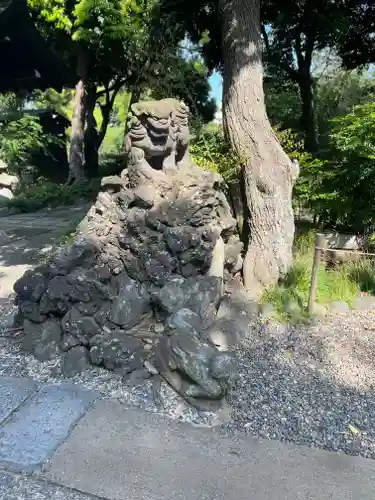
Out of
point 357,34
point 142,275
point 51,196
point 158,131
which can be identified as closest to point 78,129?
point 51,196

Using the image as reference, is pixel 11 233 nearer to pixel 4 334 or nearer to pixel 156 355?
pixel 4 334

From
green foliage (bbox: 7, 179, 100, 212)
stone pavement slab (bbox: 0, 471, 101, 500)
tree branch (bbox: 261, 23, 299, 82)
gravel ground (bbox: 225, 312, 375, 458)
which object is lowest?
stone pavement slab (bbox: 0, 471, 101, 500)

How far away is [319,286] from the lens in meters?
4.64

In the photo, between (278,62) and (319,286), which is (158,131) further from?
(278,62)

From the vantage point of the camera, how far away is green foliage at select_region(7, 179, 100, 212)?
445 inches

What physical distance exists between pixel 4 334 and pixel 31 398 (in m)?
1.01

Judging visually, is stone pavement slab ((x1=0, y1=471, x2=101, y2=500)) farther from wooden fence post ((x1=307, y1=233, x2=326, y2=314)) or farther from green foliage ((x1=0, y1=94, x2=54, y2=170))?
green foliage ((x1=0, y1=94, x2=54, y2=170))

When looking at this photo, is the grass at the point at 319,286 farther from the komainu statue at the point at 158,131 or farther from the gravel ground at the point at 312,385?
the komainu statue at the point at 158,131

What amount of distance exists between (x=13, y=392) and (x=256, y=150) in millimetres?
3262

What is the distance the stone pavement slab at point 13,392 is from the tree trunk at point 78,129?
1160 centimetres

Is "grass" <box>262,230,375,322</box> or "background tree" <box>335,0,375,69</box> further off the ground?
"background tree" <box>335,0,375,69</box>

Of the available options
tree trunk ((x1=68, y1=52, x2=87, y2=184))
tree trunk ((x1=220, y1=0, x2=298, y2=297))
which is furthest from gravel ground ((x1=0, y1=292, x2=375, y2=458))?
tree trunk ((x1=68, y1=52, x2=87, y2=184))

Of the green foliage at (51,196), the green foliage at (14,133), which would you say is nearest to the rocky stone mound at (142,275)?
the green foliage at (14,133)

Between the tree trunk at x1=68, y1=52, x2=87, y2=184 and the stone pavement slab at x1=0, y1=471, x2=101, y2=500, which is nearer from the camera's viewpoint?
the stone pavement slab at x1=0, y1=471, x2=101, y2=500
